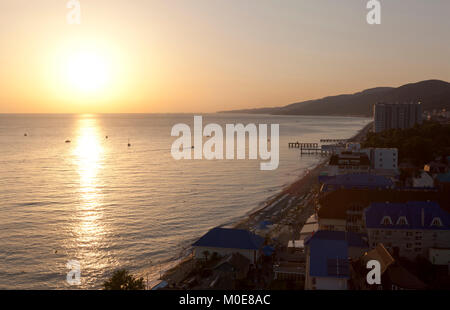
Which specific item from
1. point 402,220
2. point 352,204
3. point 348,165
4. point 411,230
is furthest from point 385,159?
point 411,230

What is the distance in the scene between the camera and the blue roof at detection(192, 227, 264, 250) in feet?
83.0

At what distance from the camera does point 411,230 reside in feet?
80.7

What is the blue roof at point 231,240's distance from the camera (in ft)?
83.0

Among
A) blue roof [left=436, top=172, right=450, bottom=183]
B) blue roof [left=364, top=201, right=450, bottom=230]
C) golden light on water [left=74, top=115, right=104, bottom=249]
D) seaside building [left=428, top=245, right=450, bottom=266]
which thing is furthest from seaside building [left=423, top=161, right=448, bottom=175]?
golden light on water [left=74, top=115, right=104, bottom=249]

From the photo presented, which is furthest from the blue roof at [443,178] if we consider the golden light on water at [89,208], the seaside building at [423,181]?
the golden light on water at [89,208]

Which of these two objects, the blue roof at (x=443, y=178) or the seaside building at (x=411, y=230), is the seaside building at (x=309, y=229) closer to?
the seaside building at (x=411, y=230)

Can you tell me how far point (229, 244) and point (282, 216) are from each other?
14306 millimetres

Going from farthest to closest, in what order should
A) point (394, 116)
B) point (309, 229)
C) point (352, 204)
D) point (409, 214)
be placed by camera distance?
1. point (394, 116)
2. point (309, 229)
3. point (352, 204)
4. point (409, 214)

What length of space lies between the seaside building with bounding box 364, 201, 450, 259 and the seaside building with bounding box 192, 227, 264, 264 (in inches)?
290

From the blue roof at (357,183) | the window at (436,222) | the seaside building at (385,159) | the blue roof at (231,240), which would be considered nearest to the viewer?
the window at (436,222)

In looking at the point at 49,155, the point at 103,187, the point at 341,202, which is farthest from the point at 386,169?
the point at 49,155

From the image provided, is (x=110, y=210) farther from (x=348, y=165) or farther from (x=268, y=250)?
(x=348, y=165)

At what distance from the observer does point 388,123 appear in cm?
14588

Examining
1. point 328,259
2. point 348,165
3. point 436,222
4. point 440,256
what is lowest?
point 440,256
